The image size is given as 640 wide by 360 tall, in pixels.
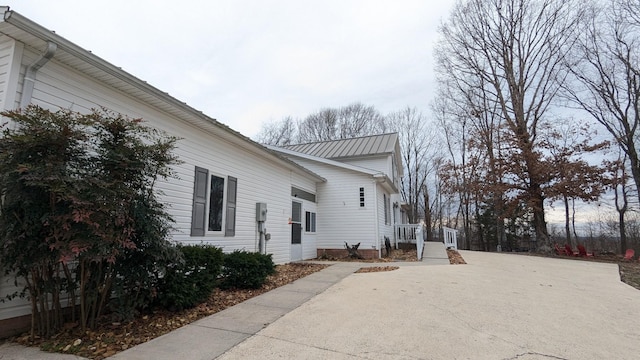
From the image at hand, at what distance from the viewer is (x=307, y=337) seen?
12.2 feet

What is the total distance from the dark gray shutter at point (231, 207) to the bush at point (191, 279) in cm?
230

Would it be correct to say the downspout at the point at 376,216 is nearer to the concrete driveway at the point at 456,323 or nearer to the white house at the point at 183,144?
the white house at the point at 183,144

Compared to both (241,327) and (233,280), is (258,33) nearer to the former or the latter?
(233,280)

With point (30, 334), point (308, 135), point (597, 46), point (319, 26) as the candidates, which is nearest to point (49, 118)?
point (30, 334)

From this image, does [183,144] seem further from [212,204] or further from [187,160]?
[212,204]

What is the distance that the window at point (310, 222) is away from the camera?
12.8 meters

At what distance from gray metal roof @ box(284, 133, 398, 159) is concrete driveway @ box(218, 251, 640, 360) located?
9.77 m

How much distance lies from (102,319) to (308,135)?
1117 inches

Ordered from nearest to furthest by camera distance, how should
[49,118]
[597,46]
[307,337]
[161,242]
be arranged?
[49,118]
[307,337]
[161,242]
[597,46]

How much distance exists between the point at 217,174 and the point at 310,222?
6331 mm

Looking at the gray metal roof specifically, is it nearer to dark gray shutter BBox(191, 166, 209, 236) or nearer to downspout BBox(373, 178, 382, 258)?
downspout BBox(373, 178, 382, 258)

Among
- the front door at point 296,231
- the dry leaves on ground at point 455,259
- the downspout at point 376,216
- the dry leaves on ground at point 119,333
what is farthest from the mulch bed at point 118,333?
the dry leaves on ground at point 455,259

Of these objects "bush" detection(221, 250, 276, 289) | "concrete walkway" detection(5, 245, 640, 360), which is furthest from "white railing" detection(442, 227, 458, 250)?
"bush" detection(221, 250, 276, 289)

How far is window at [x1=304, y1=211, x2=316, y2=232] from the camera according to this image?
1276 cm
